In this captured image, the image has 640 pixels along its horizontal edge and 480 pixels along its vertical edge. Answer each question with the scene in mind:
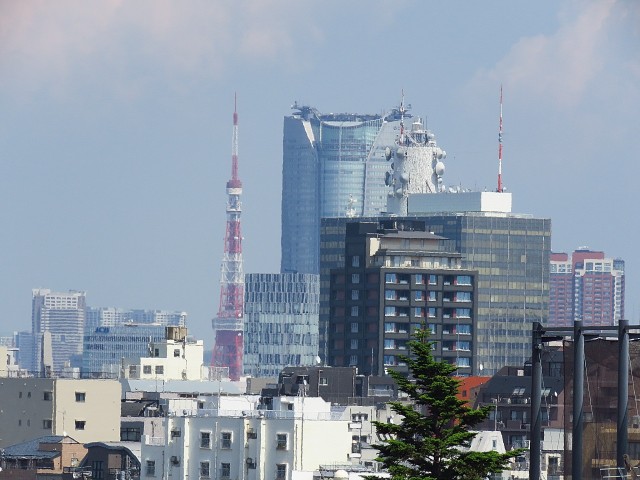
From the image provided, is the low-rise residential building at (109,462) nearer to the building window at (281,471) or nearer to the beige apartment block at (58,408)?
the building window at (281,471)

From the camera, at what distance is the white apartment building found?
10481 cm

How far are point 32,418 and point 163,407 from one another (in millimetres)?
8649

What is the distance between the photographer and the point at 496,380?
523 feet

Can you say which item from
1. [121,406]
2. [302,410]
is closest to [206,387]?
[121,406]

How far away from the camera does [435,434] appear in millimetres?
51531

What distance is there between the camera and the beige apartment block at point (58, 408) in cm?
14662

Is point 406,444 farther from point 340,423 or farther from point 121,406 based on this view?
point 121,406

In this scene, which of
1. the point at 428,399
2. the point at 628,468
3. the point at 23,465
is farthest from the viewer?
the point at 23,465

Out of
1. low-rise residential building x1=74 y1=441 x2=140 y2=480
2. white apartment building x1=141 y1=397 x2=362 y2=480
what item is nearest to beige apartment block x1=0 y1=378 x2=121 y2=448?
low-rise residential building x1=74 y1=441 x2=140 y2=480

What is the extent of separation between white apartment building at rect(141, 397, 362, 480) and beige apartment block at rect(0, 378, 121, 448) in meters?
37.7

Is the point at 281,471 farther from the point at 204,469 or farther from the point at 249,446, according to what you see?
the point at 204,469

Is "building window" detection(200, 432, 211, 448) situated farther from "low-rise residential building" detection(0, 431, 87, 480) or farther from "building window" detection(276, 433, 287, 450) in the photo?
"low-rise residential building" detection(0, 431, 87, 480)

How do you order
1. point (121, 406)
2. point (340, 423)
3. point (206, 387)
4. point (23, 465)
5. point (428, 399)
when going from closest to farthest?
point (428, 399), point (340, 423), point (23, 465), point (121, 406), point (206, 387)

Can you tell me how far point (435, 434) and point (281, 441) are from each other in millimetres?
53974
